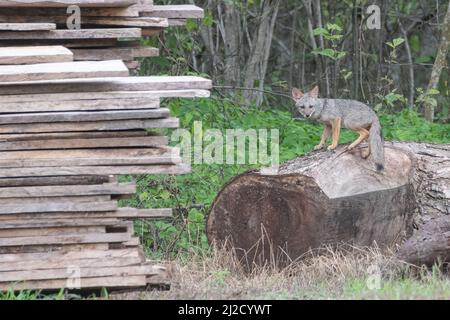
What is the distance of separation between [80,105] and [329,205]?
2.50 meters

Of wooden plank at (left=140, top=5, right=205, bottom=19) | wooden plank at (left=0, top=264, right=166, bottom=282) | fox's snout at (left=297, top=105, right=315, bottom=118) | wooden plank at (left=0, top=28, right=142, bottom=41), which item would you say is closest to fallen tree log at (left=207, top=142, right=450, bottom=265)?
fox's snout at (left=297, top=105, right=315, bottom=118)

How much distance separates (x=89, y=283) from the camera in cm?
735

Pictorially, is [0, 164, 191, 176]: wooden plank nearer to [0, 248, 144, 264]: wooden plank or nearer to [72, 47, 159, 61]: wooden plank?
[0, 248, 144, 264]: wooden plank

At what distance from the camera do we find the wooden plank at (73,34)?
322 inches

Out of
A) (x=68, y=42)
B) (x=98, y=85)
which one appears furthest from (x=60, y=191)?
(x=68, y=42)

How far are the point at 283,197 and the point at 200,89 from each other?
5.37 ft

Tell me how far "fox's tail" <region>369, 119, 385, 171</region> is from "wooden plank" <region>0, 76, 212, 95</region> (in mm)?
2145

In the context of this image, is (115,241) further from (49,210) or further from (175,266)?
(175,266)

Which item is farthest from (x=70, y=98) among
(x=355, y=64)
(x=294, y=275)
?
(x=355, y=64)

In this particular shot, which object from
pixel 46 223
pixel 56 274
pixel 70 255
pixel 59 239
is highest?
pixel 46 223

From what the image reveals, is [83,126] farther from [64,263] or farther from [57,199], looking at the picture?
[64,263]

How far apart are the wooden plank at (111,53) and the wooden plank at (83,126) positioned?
124cm

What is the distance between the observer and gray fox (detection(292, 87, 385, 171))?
902 centimetres

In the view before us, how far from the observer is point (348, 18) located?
16.3 meters
